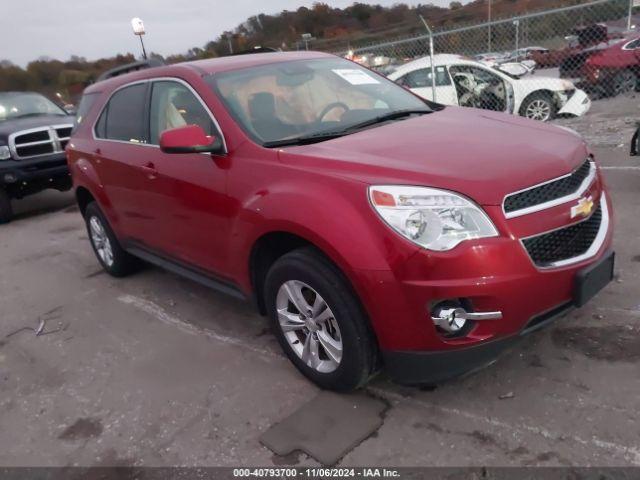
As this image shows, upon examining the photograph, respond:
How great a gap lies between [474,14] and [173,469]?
47.9 meters

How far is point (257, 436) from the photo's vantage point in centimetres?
277

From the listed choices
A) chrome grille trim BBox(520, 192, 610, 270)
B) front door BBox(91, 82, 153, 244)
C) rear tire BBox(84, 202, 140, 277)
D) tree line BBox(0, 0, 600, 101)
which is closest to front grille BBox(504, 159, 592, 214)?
chrome grille trim BBox(520, 192, 610, 270)

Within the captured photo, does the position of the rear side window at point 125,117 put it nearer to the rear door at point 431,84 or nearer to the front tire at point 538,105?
the rear door at point 431,84

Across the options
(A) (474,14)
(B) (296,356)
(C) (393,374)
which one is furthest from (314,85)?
(A) (474,14)

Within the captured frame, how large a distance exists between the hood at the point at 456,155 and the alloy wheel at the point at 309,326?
66cm

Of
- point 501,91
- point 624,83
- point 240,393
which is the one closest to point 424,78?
point 501,91

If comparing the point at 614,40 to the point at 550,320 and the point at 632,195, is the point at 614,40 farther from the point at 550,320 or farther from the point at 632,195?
the point at 550,320

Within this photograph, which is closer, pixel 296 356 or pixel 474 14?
pixel 296 356

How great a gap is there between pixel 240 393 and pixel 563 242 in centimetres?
188

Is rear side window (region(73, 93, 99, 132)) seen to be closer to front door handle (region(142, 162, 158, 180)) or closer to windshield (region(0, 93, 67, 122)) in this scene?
front door handle (region(142, 162, 158, 180))

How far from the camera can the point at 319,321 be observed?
9.44 ft

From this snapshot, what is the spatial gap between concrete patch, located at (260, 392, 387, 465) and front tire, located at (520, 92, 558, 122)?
8.45 meters

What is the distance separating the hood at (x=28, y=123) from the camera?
820cm

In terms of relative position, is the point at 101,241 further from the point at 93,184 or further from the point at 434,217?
the point at 434,217
